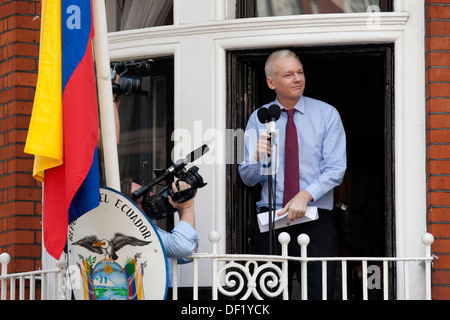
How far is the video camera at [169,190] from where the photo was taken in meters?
7.60

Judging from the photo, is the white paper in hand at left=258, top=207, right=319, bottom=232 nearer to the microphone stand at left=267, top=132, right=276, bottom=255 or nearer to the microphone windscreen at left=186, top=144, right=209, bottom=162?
the microphone stand at left=267, top=132, right=276, bottom=255

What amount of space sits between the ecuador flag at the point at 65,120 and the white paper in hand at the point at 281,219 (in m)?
1.20

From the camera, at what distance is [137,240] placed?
738 cm

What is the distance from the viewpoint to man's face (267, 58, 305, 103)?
820 centimetres

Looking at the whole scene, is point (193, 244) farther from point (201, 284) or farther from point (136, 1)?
point (136, 1)

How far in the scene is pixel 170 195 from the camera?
771 centimetres

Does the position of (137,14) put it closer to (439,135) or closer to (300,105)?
(300,105)

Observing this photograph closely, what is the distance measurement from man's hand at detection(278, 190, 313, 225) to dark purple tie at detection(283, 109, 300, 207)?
0.10 meters

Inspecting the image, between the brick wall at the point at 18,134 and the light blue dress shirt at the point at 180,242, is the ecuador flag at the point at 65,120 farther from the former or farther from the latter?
the brick wall at the point at 18,134

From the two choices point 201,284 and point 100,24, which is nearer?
point 100,24

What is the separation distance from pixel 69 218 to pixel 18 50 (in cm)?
177

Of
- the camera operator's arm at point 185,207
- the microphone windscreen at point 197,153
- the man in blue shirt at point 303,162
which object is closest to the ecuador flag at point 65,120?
the camera operator's arm at point 185,207

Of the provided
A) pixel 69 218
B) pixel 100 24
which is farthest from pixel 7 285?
pixel 100 24

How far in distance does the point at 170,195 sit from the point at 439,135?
1674mm
